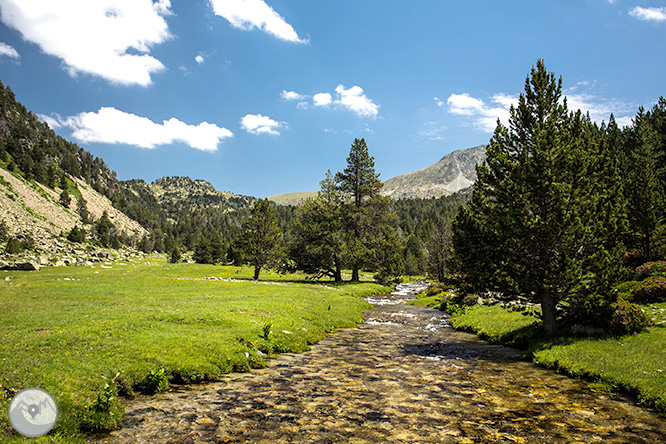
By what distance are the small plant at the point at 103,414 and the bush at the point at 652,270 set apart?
38.7 m

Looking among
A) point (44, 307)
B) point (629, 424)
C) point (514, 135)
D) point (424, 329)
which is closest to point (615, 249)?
point (514, 135)

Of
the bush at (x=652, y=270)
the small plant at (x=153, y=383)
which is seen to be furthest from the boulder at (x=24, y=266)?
the bush at (x=652, y=270)

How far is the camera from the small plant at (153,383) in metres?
11.9

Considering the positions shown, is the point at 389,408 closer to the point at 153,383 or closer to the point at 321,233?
the point at 153,383

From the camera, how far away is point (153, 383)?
12.0m

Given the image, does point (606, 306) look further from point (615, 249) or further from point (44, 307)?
point (44, 307)

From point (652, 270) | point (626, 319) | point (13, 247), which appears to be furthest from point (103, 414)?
point (13, 247)

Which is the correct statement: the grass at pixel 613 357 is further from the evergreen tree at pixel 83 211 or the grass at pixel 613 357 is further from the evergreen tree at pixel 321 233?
the evergreen tree at pixel 83 211

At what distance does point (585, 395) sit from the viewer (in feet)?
Result: 40.5

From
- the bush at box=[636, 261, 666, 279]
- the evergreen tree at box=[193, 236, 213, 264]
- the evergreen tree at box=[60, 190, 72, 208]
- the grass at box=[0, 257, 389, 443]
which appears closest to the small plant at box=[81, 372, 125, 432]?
the grass at box=[0, 257, 389, 443]

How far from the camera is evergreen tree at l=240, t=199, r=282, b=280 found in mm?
60906

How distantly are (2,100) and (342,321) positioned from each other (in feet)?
805

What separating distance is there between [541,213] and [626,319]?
7009mm

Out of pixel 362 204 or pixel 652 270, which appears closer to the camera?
pixel 652 270
